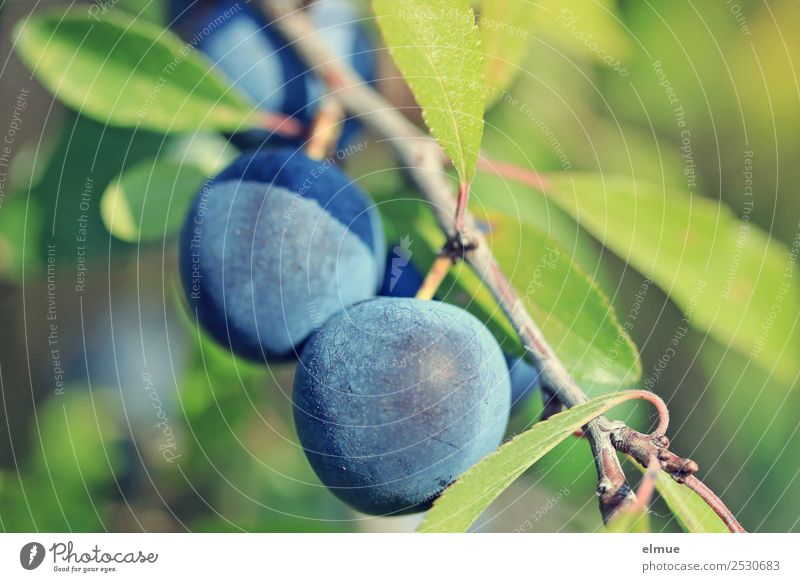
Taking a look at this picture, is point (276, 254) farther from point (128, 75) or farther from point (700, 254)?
point (700, 254)

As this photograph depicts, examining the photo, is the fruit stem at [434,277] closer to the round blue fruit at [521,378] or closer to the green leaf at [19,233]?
the round blue fruit at [521,378]

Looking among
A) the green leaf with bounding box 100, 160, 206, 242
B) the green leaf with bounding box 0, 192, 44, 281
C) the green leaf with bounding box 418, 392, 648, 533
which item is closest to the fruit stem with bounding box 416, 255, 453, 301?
the green leaf with bounding box 418, 392, 648, 533

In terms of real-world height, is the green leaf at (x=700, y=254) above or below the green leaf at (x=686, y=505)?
above

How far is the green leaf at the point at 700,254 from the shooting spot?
750 millimetres

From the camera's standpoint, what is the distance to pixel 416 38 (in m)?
0.59

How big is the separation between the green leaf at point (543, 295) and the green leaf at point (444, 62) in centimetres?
10

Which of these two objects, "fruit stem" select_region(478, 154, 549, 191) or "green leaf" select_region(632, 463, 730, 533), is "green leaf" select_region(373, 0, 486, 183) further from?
"green leaf" select_region(632, 463, 730, 533)

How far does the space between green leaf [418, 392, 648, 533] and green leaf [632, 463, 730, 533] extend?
119 millimetres

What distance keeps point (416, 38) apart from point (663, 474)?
0.41 meters

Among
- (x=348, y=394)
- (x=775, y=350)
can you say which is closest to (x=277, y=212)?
(x=348, y=394)
